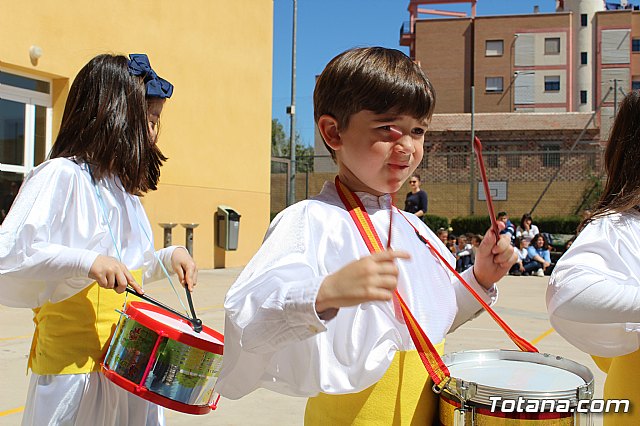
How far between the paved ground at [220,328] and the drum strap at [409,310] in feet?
8.09

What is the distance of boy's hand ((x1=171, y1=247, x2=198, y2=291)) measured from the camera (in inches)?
102

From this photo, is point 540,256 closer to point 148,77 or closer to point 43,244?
point 148,77

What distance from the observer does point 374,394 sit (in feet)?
5.34

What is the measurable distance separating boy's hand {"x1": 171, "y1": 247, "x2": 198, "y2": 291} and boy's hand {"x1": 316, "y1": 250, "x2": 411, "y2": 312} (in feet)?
4.48

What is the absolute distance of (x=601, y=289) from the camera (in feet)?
5.68

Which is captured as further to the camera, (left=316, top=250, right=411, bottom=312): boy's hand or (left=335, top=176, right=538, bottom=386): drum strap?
(left=335, top=176, right=538, bottom=386): drum strap

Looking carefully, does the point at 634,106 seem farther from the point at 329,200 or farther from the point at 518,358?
the point at 329,200

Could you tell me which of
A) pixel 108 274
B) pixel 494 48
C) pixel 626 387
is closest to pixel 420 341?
pixel 626 387

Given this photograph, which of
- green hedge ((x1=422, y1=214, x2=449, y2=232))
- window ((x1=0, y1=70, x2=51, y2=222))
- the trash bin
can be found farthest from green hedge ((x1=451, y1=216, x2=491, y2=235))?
window ((x1=0, y1=70, x2=51, y2=222))

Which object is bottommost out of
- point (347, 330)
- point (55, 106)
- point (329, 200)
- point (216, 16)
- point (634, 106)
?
point (347, 330)

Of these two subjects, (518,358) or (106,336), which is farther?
(106,336)

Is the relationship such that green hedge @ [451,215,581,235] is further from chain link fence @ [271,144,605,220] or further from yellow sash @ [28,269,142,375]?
yellow sash @ [28,269,142,375]

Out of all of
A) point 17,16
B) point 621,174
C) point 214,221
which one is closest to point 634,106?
point 621,174

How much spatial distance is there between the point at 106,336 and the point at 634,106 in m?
1.93
